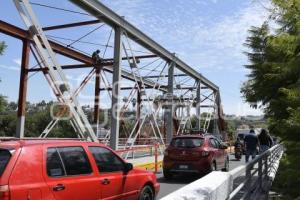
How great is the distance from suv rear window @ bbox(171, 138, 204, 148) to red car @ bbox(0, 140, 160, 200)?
7349 millimetres

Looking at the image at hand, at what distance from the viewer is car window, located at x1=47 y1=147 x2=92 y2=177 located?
20.7ft

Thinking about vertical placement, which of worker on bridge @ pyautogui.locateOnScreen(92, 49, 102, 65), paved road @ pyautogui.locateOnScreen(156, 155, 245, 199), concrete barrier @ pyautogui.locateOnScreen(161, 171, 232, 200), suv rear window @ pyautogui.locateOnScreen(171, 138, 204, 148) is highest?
worker on bridge @ pyautogui.locateOnScreen(92, 49, 102, 65)

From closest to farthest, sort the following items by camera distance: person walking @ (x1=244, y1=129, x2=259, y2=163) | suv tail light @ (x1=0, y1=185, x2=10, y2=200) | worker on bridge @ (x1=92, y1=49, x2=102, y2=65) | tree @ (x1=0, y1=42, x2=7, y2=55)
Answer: suv tail light @ (x1=0, y1=185, x2=10, y2=200)
tree @ (x1=0, y1=42, x2=7, y2=55)
person walking @ (x1=244, y1=129, x2=259, y2=163)
worker on bridge @ (x1=92, y1=49, x2=102, y2=65)

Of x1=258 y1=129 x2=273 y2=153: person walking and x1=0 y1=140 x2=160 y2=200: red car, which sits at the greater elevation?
x1=258 y1=129 x2=273 y2=153: person walking

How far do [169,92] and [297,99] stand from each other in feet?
84.2

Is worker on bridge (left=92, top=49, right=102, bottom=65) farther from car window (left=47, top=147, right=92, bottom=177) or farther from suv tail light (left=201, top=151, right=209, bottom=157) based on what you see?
car window (left=47, top=147, right=92, bottom=177)

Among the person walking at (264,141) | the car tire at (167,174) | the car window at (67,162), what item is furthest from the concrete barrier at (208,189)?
the person walking at (264,141)

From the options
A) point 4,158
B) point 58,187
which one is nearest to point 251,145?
point 58,187

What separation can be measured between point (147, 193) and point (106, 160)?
1545mm

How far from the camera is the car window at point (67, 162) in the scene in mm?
6319

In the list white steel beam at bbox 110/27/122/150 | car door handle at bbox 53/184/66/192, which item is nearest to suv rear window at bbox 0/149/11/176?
car door handle at bbox 53/184/66/192

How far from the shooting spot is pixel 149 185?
9023 mm

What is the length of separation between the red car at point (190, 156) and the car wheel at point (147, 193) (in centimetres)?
640

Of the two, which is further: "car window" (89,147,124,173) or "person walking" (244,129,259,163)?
"person walking" (244,129,259,163)
